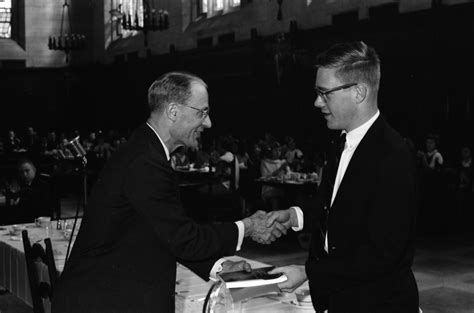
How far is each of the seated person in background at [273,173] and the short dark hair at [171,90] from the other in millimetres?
7864

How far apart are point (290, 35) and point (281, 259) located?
24.1ft

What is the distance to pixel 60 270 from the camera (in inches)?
155

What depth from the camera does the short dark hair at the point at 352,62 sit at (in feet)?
7.30

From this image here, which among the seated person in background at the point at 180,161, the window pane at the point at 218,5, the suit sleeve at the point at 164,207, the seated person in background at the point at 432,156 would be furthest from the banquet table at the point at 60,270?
the window pane at the point at 218,5

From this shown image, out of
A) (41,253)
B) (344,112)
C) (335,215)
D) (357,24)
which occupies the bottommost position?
(41,253)

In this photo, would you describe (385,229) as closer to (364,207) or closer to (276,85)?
(364,207)

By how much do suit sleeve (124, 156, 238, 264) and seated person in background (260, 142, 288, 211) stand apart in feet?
25.9

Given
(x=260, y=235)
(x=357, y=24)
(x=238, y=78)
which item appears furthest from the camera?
(x=238, y=78)

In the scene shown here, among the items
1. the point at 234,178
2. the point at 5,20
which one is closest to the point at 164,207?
the point at 234,178

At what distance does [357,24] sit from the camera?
13.0 meters

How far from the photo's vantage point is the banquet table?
2961mm

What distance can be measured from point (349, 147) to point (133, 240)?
782 mm

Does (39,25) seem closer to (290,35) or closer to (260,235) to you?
(290,35)

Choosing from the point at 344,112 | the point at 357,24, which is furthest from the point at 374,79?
the point at 357,24
